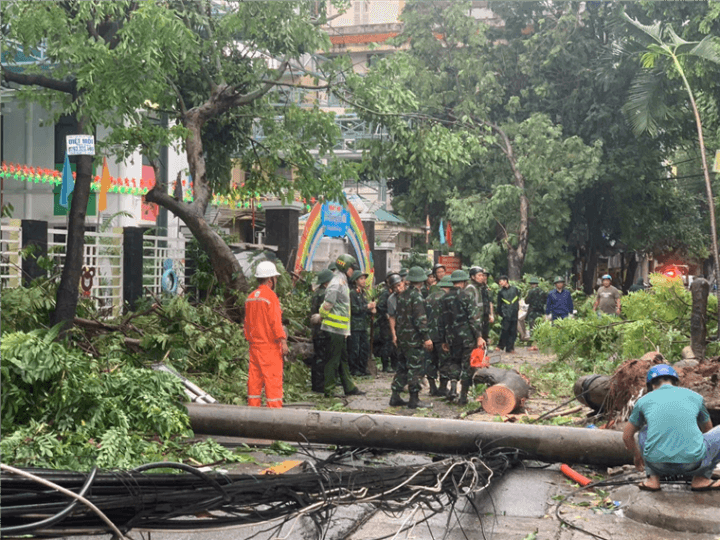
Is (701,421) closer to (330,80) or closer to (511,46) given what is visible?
(330,80)

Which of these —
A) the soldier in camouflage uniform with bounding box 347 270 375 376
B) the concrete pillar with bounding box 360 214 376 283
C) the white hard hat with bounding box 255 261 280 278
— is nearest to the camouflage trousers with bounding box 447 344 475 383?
the soldier in camouflage uniform with bounding box 347 270 375 376

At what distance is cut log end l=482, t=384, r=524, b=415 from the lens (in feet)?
36.1

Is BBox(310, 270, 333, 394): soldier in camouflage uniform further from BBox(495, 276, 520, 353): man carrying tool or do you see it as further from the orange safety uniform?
BBox(495, 276, 520, 353): man carrying tool

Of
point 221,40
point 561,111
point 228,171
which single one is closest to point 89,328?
point 221,40

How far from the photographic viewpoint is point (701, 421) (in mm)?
7309

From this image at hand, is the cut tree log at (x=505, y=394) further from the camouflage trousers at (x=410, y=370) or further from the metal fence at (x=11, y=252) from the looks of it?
the metal fence at (x=11, y=252)

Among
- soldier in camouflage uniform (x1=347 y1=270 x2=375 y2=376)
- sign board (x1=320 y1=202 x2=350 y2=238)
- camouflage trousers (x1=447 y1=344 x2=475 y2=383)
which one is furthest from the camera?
sign board (x1=320 y1=202 x2=350 y2=238)

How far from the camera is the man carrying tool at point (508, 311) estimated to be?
20.2 metres

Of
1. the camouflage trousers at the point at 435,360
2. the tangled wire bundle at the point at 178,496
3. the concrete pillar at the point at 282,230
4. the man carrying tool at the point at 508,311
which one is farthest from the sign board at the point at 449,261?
the tangled wire bundle at the point at 178,496

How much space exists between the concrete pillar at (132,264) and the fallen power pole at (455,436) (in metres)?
8.39

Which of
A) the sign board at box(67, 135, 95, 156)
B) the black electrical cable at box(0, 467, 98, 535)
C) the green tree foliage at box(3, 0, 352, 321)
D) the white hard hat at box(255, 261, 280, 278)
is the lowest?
the black electrical cable at box(0, 467, 98, 535)

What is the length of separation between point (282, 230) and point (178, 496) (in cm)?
1690

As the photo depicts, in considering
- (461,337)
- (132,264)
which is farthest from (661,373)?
(132,264)

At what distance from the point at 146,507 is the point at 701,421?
15.9 feet
